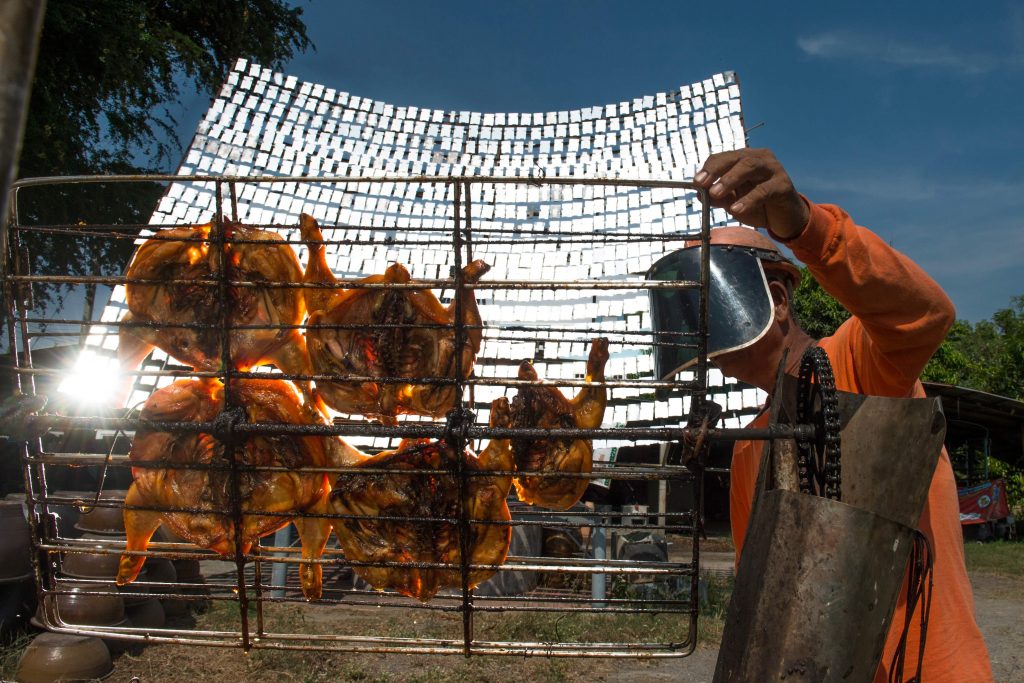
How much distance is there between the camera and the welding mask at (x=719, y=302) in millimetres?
3049

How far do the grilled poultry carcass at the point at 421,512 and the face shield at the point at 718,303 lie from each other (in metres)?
0.97

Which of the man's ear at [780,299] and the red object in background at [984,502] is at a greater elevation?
the man's ear at [780,299]

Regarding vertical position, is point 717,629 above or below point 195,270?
below

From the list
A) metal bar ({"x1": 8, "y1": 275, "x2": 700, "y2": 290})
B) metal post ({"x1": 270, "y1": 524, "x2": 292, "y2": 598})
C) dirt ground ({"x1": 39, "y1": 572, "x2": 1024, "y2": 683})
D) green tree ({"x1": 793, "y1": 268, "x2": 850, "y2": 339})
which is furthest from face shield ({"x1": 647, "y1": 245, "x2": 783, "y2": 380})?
green tree ({"x1": 793, "y1": 268, "x2": 850, "y2": 339})

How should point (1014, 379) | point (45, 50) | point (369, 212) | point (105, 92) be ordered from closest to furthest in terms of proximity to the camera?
point (369, 212) < point (45, 50) < point (105, 92) < point (1014, 379)

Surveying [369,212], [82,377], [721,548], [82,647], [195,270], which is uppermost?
[369,212]

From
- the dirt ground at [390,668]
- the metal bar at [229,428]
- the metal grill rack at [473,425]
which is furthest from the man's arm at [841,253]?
the dirt ground at [390,668]

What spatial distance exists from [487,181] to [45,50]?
15184 mm

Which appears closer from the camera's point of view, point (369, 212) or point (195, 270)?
point (195, 270)

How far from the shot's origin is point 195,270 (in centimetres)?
240

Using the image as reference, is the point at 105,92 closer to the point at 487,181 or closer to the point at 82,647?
the point at 82,647

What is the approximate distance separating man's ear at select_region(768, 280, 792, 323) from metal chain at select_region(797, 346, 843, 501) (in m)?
1.49

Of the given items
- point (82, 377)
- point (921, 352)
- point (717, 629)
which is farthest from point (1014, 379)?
point (82, 377)

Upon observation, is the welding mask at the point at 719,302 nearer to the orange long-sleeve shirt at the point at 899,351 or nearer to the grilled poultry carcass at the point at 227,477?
the orange long-sleeve shirt at the point at 899,351
